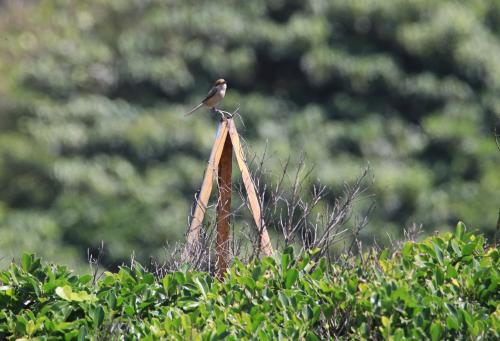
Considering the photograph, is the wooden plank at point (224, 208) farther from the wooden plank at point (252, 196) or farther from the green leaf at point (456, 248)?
the green leaf at point (456, 248)

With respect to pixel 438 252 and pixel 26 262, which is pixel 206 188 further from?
pixel 438 252

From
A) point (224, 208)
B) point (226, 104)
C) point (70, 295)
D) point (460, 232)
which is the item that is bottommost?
point (226, 104)

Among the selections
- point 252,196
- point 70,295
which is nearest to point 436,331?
point 70,295

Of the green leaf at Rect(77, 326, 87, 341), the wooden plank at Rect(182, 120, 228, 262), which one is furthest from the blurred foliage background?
the green leaf at Rect(77, 326, 87, 341)

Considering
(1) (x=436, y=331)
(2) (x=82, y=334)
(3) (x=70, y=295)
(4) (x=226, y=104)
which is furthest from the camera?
(4) (x=226, y=104)

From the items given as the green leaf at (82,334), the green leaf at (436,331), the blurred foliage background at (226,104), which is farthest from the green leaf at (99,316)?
the blurred foliage background at (226,104)

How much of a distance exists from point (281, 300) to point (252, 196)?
1.37 metres

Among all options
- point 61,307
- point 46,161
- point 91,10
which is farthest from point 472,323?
point 91,10

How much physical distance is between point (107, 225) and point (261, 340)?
454 inches

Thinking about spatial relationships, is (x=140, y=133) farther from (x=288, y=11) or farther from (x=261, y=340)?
(x=261, y=340)

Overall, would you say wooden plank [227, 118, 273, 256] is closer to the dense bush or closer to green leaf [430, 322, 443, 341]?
the dense bush

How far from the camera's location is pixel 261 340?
13.5 ft

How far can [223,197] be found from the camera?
5.96 meters

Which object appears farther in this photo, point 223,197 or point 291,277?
point 223,197
